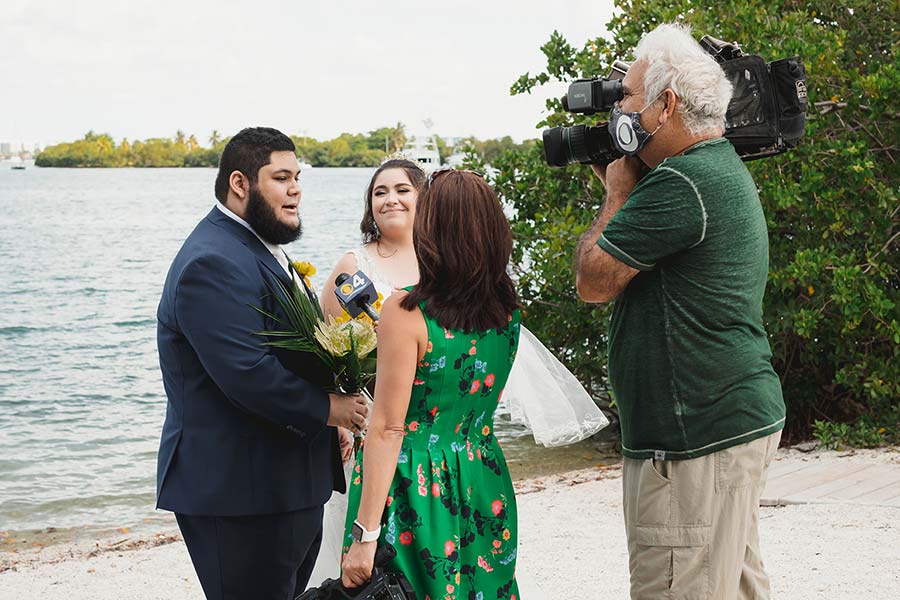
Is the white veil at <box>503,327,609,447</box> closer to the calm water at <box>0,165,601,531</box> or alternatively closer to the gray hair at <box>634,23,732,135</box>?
the gray hair at <box>634,23,732,135</box>

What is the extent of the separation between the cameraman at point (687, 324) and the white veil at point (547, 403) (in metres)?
1.21

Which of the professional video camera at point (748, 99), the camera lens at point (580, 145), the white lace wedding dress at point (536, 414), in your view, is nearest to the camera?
the professional video camera at point (748, 99)

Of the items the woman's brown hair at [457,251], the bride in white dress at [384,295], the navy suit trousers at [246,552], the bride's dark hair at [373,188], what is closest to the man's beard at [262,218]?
the bride in white dress at [384,295]

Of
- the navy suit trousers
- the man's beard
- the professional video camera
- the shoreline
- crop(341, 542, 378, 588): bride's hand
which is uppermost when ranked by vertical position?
the professional video camera

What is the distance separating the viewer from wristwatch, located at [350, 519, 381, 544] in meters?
2.92

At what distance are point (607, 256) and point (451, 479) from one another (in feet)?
2.85

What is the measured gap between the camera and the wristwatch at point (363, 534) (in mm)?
2920

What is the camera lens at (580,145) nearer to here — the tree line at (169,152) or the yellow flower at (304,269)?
the yellow flower at (304,269)

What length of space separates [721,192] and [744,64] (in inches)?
19.6

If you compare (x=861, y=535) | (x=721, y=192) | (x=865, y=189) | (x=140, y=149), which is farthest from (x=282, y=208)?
(x=140, y=149)

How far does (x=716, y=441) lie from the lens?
2811mm

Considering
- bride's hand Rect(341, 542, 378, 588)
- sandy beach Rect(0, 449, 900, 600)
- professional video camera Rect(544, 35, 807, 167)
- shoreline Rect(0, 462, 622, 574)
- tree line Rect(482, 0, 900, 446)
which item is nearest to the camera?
bride's hand Rect(341, 542, 378, 588)

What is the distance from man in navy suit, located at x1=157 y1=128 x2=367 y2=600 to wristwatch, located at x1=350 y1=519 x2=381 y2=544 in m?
0.48

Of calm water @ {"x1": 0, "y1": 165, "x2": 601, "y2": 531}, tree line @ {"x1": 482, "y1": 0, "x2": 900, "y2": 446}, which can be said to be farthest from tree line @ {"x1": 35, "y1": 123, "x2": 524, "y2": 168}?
tree line @ {"x1": 482, "y1": 0, "x2": 900, "y2": 446}
